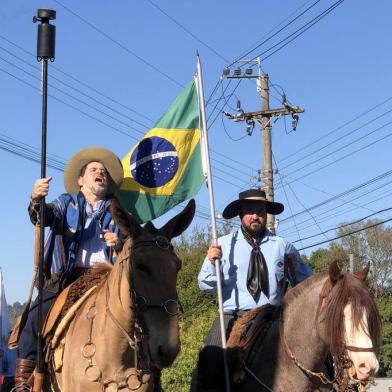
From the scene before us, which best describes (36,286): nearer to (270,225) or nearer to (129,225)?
(129,225)

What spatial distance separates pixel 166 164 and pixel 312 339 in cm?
276

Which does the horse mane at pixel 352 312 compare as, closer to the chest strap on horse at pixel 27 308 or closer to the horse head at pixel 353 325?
the horse head at pixel 353 325

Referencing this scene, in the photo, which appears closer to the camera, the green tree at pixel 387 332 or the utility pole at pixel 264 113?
the utility pole at pixel 264 113

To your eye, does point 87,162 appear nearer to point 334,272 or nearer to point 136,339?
point 136,339

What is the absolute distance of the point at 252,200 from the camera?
24.3 feet

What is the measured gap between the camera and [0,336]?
10.3 meters

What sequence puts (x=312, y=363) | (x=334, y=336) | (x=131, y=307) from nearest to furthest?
(x=131, y=307)
(x=334, y=336)
(x=312, y=363)

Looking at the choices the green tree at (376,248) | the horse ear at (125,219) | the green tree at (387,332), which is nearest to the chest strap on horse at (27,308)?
the horse ear at (125,219)

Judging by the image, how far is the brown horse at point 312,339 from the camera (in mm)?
5672

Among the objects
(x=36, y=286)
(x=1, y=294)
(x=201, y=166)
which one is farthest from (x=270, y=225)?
(x=36, y=286)

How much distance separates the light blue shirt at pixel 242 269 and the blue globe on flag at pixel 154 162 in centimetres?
103

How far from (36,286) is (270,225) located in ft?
55.2

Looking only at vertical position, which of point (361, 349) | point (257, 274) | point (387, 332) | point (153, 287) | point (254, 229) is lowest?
point (361, 349)

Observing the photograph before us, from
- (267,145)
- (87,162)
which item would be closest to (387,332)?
(267,145)
